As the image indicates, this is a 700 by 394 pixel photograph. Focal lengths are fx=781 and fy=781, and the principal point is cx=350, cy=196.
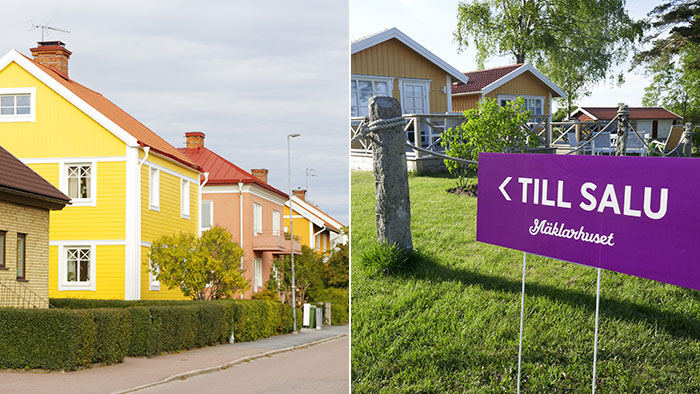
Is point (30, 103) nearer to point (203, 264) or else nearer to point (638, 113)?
point (203, 264)

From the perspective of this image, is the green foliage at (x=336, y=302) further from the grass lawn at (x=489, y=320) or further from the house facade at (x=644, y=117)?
the house facade at (x=644, y=117)

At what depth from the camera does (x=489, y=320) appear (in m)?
3.86

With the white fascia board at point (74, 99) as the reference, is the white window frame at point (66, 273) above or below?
below

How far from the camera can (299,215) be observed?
119 ft

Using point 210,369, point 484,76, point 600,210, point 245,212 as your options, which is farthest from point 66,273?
point 600,210

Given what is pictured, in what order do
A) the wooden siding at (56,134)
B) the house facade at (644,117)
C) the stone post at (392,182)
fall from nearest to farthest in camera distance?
1. the house facade at (644,117)
2. the stone post at (392,182)
3. the wooden siding at (56,134)

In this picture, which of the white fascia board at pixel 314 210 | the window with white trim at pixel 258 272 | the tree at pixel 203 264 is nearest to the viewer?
the tree at pixel 203 264

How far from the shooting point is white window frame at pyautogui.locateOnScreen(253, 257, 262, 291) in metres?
28.3

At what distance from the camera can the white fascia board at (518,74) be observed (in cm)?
376

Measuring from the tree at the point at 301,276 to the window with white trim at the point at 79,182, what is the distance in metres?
6.46

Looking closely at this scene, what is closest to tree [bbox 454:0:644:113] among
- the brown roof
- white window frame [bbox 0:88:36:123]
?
the brown roof

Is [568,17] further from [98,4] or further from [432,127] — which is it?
[98,4]

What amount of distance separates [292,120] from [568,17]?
5615 centimetres

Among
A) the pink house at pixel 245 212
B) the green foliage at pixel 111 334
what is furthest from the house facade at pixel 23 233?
the pink house at pixel 245 212
